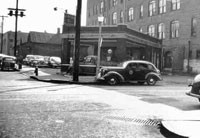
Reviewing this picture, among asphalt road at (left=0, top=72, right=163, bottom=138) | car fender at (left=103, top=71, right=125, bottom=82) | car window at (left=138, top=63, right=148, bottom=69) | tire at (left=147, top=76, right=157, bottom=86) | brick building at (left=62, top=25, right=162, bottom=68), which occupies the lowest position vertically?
asphalt road at (left=0, top=72, right=163, bottom=138)

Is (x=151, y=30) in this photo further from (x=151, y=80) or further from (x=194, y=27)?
(x=151, y=80)

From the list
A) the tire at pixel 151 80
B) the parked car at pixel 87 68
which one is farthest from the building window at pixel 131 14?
the tire at pixel 151 80

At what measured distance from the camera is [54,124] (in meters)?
6.20

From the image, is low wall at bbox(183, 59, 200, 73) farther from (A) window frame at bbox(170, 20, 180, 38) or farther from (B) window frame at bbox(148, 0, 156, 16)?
(B) window frame at bbox(148, 0, 156, 16)

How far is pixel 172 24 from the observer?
36500 millimetres

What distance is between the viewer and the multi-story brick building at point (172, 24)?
33.2 meters

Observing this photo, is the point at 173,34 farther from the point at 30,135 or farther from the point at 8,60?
the point at 30,135

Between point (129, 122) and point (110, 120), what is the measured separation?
461 mm

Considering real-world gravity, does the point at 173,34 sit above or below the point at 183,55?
above

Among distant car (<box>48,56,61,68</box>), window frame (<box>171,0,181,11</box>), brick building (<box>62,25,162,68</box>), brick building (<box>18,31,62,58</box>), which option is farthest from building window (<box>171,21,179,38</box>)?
brick building (<box>18,31,62,58</box>)

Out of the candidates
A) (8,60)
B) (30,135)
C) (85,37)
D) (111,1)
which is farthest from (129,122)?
(111,1)

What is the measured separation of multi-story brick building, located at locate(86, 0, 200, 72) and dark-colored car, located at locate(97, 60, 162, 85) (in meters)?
16.5

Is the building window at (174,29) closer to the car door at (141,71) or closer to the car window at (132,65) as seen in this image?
the car door at (141,71)

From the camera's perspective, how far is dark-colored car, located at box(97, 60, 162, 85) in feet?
54.5
